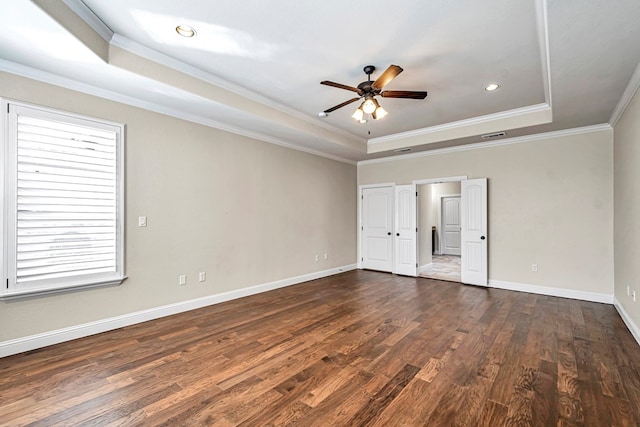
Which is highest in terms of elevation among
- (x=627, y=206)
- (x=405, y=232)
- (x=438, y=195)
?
(x=438, y=195)

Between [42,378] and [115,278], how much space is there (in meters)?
1.19

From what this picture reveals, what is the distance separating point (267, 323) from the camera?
3689 mm

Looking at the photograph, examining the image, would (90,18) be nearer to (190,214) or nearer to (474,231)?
(190,214)

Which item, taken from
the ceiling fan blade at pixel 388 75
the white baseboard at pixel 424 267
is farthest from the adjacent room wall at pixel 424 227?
the ceiling fan blade at pixel 388 75

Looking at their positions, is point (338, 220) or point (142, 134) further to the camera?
point (338, 220)

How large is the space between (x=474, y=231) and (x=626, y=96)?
9.58 ft

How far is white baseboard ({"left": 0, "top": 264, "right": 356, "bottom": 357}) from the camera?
2.86m

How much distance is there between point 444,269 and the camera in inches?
287

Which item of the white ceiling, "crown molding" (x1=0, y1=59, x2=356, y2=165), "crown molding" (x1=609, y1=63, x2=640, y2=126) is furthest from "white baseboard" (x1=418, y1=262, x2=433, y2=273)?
"crown molding" (x1=0, y1=59, x2=356, y2=165)

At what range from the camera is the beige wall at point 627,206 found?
3.18 m

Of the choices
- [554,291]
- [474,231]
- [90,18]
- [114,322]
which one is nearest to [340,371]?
[114,322]

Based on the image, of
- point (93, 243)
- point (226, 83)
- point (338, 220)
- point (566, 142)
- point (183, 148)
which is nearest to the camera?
point (93, 243)

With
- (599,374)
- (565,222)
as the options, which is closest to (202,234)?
(599,374)

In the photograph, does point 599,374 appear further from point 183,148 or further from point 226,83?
point 183,148
